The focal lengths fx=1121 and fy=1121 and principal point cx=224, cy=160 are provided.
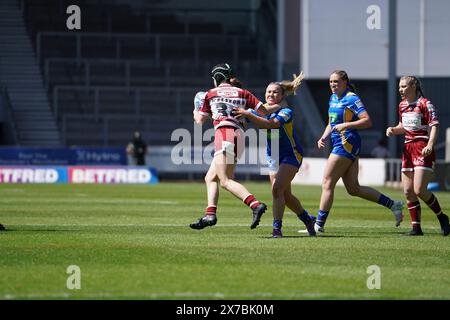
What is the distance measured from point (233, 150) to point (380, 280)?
4598 millimetres

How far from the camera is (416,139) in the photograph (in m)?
15.1

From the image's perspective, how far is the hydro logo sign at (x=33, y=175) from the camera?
38156 millimetres

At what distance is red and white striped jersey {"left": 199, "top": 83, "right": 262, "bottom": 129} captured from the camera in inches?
559

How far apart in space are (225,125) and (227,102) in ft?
0.98

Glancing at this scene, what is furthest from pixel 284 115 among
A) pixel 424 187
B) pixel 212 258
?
pixel 212 258

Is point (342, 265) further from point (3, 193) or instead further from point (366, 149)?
point (366, 149)

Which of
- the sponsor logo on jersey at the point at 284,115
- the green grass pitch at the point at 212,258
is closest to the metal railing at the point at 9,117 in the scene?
the green grass pitch at the point at 212,258

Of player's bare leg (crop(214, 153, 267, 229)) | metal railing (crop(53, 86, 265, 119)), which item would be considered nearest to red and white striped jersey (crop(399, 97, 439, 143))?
player's bare leg (crop(214, 153, 267, 229))

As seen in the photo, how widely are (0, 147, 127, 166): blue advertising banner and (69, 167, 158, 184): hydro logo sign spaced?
115 centimetres

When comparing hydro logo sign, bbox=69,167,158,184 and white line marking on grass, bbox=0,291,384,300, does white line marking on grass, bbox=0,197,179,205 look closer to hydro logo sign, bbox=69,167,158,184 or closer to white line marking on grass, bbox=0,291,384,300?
hydro logo sign, bbox=69,167,158,184

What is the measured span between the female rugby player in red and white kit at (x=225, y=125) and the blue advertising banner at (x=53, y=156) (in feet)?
86.2

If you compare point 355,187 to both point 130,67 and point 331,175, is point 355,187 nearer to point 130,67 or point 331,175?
point 331,175

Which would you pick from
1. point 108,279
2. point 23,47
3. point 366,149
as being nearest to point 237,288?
point 108,279

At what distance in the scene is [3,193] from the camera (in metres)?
27.9
